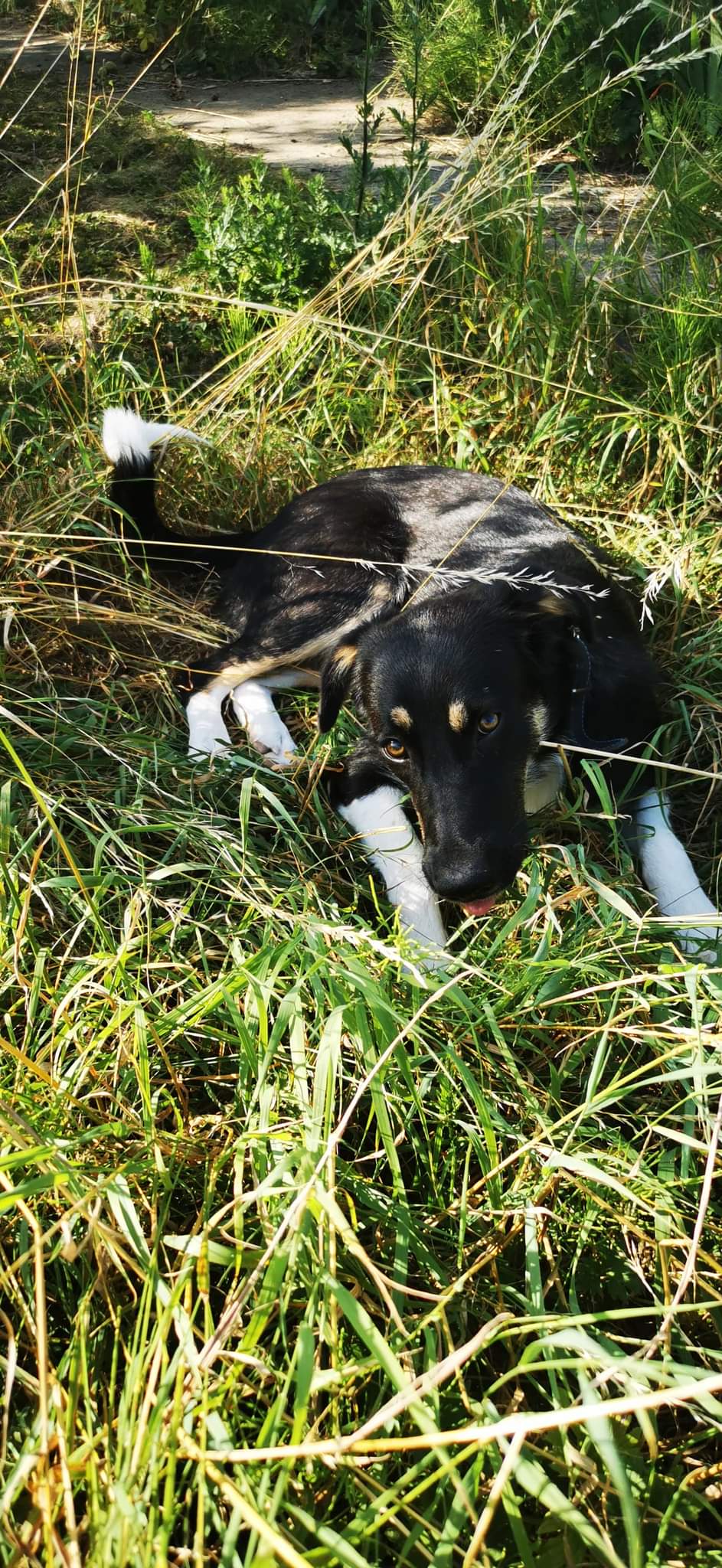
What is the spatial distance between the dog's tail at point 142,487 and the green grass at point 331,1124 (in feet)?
0.34

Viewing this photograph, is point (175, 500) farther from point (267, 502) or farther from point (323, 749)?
point (323, 749)

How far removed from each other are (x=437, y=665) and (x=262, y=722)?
2.58 ft

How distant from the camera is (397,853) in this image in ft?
8.58

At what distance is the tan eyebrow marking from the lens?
2436 mm

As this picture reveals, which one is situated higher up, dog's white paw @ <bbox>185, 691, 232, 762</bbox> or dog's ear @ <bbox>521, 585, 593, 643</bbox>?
dog's ear @ <bbox>521, 585, 593, 643</bbox>

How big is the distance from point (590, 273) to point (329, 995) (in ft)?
9.57

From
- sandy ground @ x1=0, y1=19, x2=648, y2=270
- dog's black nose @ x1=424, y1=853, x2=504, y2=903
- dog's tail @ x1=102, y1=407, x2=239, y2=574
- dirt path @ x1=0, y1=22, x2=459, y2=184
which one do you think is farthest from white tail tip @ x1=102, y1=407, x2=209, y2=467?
dirt path @ x1=0, y1=22, x2=459, y2=184

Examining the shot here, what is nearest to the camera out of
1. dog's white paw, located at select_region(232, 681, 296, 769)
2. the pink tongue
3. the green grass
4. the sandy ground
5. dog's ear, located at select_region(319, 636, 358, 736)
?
the green grass

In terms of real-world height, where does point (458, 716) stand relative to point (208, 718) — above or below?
above

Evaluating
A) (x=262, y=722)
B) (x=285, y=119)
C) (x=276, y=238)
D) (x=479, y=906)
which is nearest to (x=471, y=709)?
(x=479, y=906)

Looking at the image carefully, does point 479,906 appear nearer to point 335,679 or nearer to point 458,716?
point 458,716

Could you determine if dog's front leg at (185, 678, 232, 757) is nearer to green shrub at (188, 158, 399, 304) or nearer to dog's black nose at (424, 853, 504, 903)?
dog's black nose at (424, 853, 504, 903)

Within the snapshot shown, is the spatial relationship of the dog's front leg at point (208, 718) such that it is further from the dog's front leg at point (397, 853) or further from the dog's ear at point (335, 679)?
the dog's front leg at point (397, 853)

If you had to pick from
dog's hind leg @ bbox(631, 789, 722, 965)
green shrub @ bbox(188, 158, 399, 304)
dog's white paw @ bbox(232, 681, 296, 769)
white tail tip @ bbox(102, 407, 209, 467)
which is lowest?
dog's hind leg @ bbox(631, 789, 722, 965)
